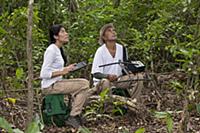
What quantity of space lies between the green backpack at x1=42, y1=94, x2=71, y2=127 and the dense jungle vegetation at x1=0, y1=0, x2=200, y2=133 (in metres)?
0.18

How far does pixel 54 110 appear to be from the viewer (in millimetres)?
Result: 5941

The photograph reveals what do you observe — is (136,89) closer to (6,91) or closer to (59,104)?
(59,104)

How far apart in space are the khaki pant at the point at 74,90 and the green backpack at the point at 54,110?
0.07 meters

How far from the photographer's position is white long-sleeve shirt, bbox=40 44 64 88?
5883mm

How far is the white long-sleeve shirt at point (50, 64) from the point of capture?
5883mm

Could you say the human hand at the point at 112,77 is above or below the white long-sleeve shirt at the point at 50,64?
below

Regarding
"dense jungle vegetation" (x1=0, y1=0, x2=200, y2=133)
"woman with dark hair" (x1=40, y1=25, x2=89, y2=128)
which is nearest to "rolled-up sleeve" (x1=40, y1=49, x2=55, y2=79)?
"woman with dark hair" (x1=40, y1=25, x2=89, y2=128)

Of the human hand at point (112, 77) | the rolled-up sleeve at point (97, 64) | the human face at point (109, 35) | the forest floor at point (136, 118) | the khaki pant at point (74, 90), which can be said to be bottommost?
the forest floor at point (136, 118)

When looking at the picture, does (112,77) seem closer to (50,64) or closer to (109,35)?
(109,35)

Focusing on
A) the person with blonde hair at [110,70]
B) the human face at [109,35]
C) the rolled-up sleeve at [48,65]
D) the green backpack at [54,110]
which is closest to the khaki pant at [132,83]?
the person with blonde hair at [110,70]

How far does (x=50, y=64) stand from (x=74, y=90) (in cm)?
40

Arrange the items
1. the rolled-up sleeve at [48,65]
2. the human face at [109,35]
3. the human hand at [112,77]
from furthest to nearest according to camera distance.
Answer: the human face at [109,35]
the human hand at [112,77]
the rolled-up sleeve at [48,65]

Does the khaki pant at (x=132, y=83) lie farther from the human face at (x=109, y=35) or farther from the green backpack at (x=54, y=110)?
the green backpack at (x=54, y=110)

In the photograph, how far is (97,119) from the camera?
6.05 meters
